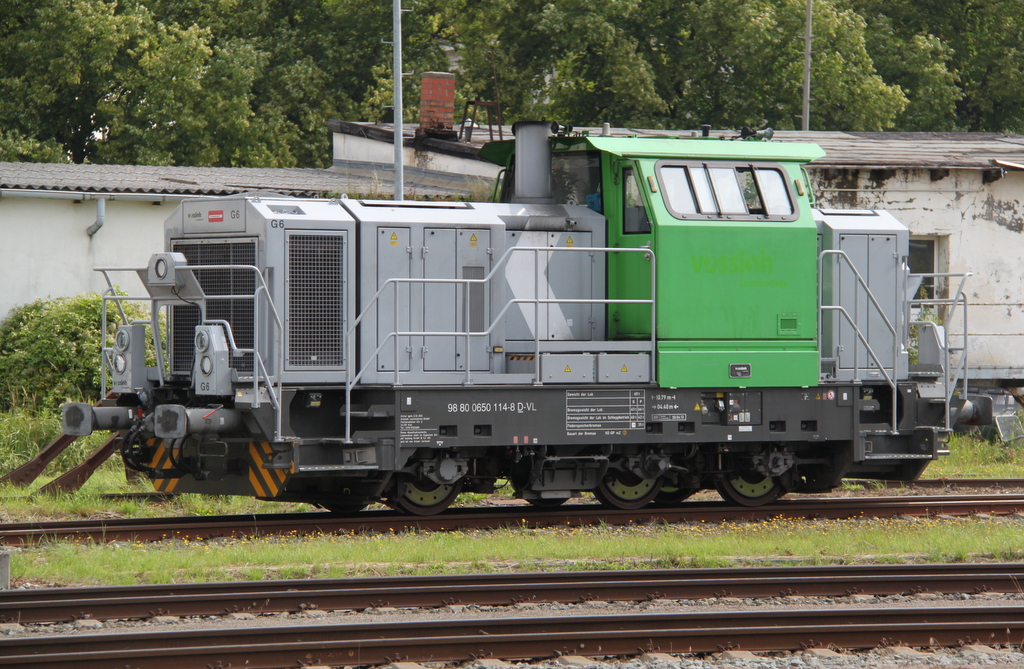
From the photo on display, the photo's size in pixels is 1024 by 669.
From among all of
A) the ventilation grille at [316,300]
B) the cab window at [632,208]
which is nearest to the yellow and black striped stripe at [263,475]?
the ventilation grille at [316,300]

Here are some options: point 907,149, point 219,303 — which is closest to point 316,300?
point 219,303

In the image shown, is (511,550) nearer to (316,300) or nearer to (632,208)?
(316,300)

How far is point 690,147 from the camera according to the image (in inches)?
453

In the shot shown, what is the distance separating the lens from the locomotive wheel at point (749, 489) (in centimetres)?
1241

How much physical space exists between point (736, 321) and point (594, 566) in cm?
336

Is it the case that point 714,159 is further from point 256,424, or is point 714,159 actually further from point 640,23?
point 640,23

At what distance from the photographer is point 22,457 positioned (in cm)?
1449

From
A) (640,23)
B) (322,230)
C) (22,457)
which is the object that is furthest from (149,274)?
(640,23)

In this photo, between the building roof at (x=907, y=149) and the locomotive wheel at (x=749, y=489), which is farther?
the building roof at (x=907, y=149)

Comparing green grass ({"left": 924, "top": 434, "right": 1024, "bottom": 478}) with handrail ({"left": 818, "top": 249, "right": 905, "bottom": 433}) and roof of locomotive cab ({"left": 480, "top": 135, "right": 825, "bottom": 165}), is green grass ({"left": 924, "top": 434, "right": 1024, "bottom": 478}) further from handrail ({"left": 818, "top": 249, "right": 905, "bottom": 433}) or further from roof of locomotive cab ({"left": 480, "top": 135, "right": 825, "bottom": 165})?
roof of locomotive cab ({"left": 480, "top": 135, "right": 825, "bottom": 165})

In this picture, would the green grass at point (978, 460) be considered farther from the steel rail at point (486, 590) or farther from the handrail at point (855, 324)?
the steel rail at point (486, 590)

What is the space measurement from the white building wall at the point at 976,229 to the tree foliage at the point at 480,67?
36.4 ft

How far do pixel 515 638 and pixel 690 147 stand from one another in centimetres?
608

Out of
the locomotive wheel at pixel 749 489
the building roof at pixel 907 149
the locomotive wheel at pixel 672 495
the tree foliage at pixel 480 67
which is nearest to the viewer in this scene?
the locomotive wheel at pixel 749 489
